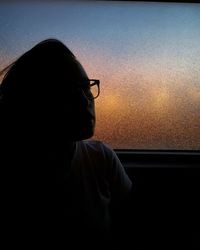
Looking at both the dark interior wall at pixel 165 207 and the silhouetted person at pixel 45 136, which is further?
the dark interior wall at pixel 165 207

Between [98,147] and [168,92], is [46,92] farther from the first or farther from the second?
[168,92]

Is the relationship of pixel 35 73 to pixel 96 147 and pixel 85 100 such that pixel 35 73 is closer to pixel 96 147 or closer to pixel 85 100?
pixel 85 100

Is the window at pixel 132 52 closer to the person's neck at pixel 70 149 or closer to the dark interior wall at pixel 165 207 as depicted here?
the dark interior wall at pixel 165 207

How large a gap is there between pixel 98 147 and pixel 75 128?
126 millimetres

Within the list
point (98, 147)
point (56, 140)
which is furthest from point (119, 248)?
point (56, 140)

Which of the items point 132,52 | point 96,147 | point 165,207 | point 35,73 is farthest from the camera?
point 132,52

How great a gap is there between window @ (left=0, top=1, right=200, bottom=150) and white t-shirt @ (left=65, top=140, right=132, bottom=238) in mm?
417

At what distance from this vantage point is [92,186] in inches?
26.4

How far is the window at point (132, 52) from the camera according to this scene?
115 centimetres

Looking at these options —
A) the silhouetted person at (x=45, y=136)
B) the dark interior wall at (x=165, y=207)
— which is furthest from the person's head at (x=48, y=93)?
the dark interior wall at (x=165, y=207)

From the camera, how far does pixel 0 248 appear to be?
617mm

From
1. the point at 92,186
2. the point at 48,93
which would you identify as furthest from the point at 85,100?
the point at 92,186

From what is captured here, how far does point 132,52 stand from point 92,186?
0.68 meters

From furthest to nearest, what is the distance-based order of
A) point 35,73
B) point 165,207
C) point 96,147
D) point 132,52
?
1. point 132,52
2. point 165,207
3. point 96,147
4. point 35,73
